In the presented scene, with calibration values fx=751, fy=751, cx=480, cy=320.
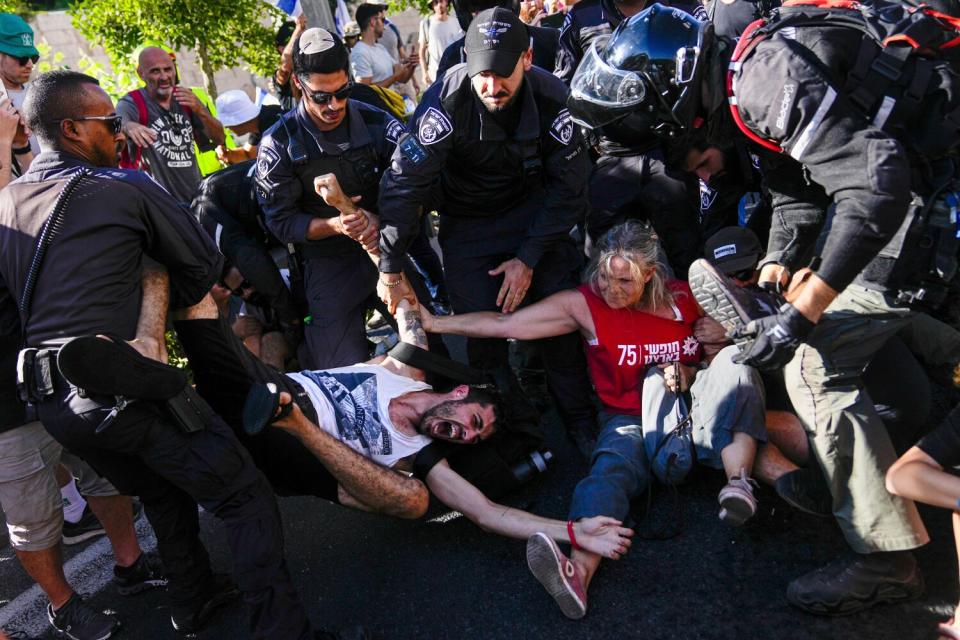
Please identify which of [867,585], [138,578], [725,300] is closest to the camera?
[867,585]

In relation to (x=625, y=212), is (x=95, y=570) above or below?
below

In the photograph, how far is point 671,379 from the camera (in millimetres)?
3182

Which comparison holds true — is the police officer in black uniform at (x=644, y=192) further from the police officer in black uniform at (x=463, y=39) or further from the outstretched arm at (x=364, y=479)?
the outstretched arm at (x=364, y=479)

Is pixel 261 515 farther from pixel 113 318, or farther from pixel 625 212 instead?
pixel 625 212

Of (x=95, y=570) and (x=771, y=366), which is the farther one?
(x=95, y=570)

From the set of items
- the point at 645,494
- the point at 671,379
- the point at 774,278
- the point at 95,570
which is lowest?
the point at 95,570

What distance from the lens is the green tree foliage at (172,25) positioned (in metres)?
6.75

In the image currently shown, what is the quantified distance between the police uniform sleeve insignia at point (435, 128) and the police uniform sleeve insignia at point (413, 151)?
36 millimetres

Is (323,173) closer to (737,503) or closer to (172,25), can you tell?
(737,503)

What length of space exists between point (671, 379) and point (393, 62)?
552 cm

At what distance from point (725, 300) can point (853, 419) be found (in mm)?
535

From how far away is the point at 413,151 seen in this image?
333 cm

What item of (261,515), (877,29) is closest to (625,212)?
(877,29)

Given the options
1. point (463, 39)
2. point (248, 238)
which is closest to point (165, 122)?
point (248, 238)
